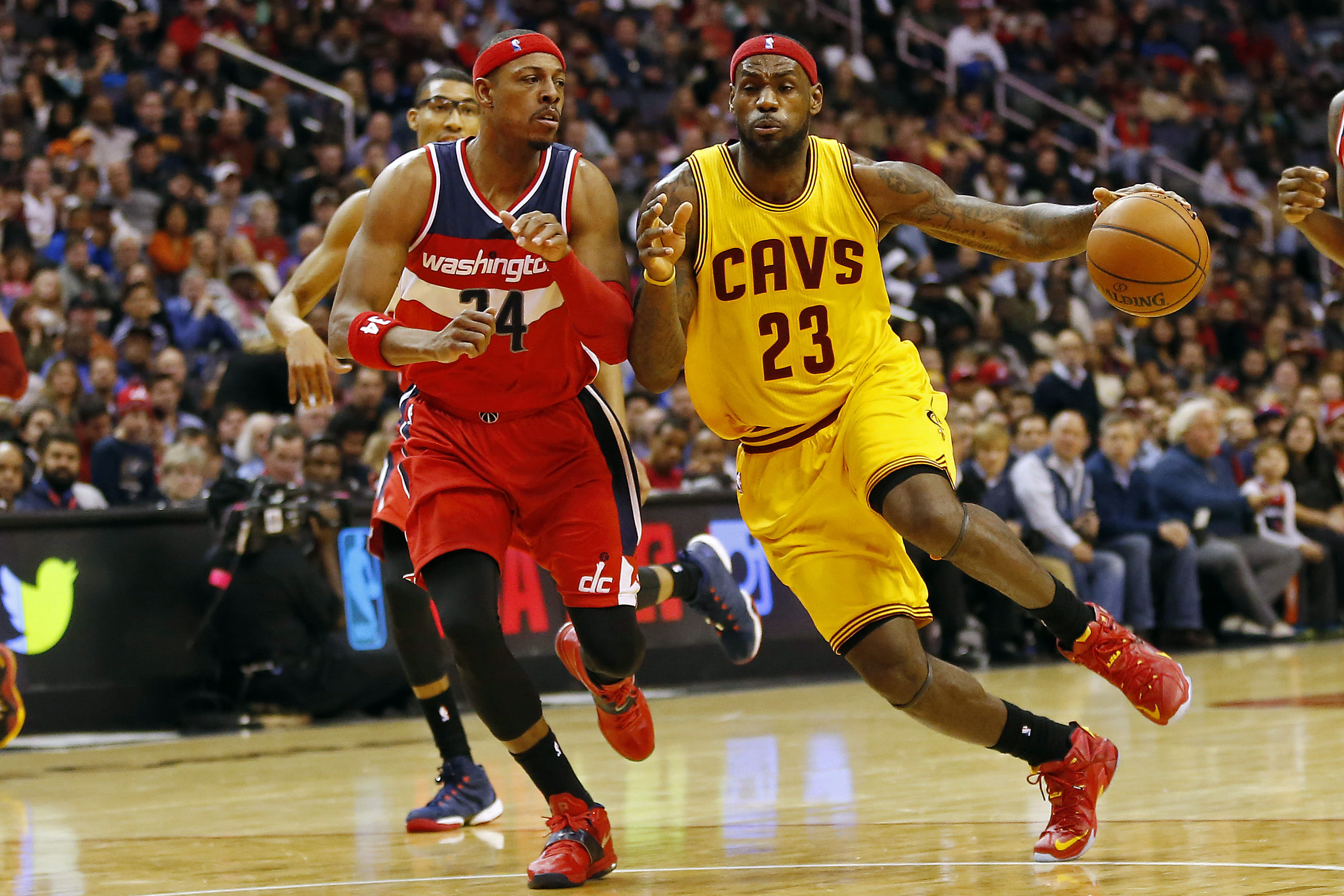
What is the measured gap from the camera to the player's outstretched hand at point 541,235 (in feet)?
14.0

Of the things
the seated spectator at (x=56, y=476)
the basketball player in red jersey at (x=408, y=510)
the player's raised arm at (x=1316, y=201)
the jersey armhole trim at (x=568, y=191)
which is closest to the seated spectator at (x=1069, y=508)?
the basketball player in red jersey at (x=408, y=510)

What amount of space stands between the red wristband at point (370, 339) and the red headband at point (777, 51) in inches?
50.1

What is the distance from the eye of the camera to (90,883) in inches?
185

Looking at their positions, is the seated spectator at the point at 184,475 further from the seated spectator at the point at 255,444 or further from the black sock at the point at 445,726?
the black sock at the point at 445,726

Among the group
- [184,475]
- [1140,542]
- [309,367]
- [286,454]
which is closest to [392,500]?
[309,367]

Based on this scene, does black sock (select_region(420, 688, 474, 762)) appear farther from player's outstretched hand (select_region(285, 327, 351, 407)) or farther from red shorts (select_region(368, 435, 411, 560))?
player's outstretched hand (select_region(285, 327, 351, 407))

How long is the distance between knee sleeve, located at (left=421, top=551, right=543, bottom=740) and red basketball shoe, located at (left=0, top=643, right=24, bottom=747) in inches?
96.2

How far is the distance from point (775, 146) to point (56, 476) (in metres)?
5.73

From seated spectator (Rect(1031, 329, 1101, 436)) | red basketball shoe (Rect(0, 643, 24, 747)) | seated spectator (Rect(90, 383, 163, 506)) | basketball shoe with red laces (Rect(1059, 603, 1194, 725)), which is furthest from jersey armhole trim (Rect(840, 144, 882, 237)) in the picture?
seated spectator (Rect(1031, 329, 1101, 436))

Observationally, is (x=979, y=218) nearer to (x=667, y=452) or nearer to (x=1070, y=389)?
(x=667, y=452)

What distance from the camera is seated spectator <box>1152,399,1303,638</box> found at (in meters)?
12.6

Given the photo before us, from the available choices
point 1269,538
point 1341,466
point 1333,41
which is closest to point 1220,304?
point 1341,466

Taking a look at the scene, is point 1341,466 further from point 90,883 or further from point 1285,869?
point 90,883

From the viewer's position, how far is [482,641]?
15.1ft
